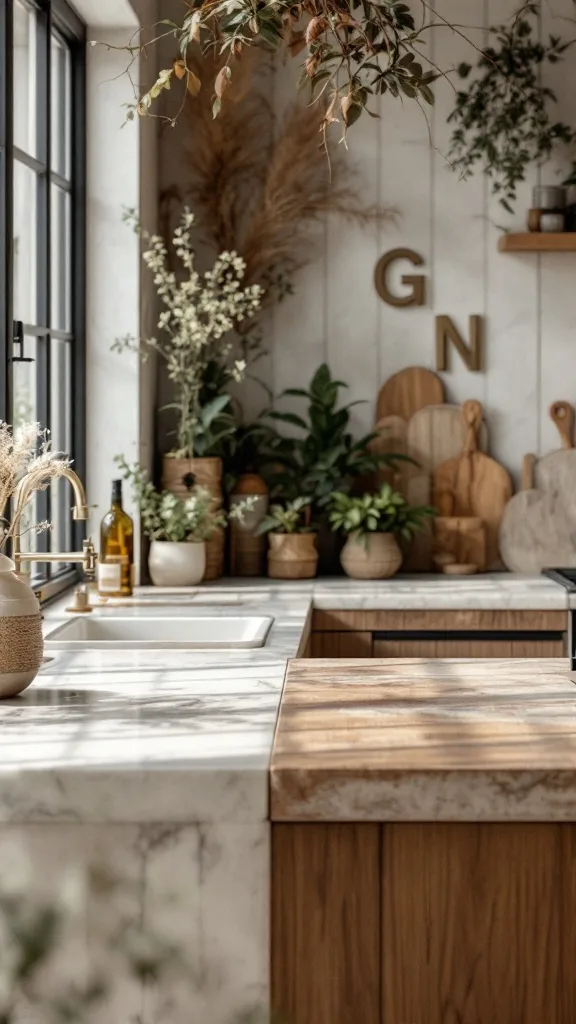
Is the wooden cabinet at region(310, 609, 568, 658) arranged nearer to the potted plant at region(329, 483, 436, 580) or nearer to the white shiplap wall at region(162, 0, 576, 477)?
the potted plant at region(329, 483, 436, 580)

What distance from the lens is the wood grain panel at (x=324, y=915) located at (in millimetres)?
1556

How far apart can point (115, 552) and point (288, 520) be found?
67 centimetres

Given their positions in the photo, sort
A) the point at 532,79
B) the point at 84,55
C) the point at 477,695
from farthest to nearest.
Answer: the point at 532,79 < the point at 84,55 < the point at 477,695

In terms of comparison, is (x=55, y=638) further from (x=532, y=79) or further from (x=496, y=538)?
(x=532, y=79)

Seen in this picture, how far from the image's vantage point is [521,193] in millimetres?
4062

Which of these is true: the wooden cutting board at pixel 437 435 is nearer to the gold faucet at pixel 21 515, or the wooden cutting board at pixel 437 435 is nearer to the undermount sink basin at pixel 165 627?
the undermount sink basin at pixel 165 627

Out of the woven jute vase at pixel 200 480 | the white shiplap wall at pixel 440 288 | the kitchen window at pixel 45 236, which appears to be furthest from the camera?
the white shiplap wall at pixel 440 288

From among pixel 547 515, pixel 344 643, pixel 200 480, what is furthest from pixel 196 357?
pixel 547 515

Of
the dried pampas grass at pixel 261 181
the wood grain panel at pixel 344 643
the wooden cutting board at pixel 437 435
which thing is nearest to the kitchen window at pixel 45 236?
the dried pampas grass at pixel 261 181

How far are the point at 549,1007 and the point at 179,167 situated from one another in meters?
3.18

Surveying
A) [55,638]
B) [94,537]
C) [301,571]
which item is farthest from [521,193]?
[55,638]

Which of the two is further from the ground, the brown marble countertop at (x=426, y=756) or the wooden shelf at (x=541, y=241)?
the wooden shelf at (x=541, y=241)

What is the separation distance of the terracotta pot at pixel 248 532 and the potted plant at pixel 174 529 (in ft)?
0.86

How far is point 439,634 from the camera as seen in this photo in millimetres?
3412
